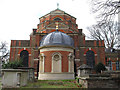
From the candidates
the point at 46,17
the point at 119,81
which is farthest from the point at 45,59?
the point at 46,17

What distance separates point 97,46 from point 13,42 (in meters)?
18.3

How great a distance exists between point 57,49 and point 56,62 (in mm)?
1601

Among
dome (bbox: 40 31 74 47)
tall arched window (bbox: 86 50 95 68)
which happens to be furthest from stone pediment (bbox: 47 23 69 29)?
dome (bbox: 40 31 74 47)

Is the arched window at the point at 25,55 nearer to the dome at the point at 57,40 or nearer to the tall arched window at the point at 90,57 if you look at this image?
the dome at the point at 57,40

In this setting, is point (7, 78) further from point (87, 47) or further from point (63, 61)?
point (87, 47)

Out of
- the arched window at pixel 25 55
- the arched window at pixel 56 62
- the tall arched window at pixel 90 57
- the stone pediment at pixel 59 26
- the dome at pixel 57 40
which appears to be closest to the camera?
the arched window at pixel 56 62

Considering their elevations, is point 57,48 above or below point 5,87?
above

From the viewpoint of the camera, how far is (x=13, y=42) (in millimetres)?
28938

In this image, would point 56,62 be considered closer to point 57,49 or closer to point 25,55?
point 57,49

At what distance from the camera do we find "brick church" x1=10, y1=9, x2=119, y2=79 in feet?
53.7

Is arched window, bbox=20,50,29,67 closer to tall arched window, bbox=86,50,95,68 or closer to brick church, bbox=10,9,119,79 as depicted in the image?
brick church, bbox=10,9,119,79

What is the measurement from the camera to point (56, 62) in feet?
53.3

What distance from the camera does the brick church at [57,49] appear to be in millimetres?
16359

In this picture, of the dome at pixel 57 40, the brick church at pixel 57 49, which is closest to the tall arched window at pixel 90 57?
the brick church at pixel 57 49
